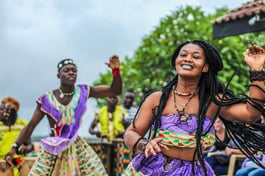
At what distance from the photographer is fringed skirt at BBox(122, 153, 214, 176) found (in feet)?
10.8

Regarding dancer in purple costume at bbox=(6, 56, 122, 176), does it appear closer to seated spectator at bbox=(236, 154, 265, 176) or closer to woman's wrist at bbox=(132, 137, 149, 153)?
seated spectator at bbox=(236, 154, 265, 176)

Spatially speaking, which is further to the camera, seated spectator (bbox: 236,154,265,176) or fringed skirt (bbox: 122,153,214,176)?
seated spectator (bbox: 236,154,265,176)

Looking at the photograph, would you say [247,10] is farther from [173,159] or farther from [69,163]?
[173,159]

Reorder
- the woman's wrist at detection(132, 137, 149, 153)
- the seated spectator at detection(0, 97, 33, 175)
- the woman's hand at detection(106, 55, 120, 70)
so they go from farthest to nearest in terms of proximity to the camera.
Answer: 1. the seated spectator at detection(0, 97, 33, 175)
2. the woman's hand at detection(106, 55, 120, 70)
3. the woman's wrist at detection(132, 137, 149, 153)

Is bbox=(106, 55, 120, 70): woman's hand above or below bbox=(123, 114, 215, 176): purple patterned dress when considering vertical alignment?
above

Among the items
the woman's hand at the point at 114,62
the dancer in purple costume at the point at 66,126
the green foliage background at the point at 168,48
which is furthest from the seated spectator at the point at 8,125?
the green foliage background at the point at 168,48

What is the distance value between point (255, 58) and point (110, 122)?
607 centimetres

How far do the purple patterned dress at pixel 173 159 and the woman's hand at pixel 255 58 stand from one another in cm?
51

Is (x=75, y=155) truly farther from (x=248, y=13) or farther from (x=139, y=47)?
(x=139, y=47)

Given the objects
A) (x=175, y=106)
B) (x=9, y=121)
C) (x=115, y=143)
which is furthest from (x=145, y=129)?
(x=115, y=143)

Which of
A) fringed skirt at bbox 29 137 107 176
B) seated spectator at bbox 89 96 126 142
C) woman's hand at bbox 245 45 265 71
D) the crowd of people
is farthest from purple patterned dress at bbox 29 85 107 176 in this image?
seated spectator at bbox 89 96 126 142

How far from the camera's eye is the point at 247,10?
330 inches

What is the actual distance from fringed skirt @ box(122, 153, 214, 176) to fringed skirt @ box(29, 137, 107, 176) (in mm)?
2138

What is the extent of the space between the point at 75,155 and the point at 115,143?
313 cm
